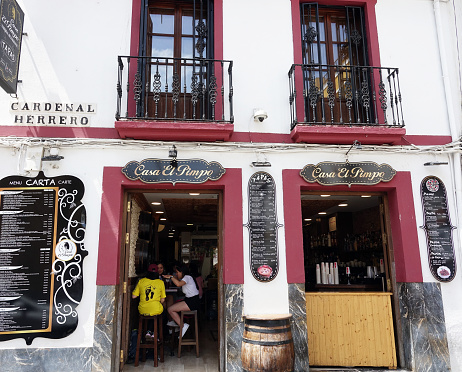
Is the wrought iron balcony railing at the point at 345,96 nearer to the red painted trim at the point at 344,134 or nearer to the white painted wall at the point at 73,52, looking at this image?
the red painted trim at the point at 344,134

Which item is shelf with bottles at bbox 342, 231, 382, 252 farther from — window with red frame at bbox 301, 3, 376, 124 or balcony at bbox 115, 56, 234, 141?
balcony at bbox 115, 56, 234, 141

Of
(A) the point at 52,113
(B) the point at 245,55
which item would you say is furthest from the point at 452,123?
(A) the point at 52,113

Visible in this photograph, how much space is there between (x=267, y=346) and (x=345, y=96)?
389cm

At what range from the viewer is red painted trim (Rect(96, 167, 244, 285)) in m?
5.27

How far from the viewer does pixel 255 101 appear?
5.95 m

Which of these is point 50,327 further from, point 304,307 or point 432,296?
point 432,296

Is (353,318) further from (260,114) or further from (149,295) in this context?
(260,114)

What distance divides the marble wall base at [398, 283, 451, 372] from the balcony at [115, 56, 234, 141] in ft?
11.6

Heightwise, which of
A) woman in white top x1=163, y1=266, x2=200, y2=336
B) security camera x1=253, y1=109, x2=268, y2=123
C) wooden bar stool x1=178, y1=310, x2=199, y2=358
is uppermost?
security camera x1=253, y1=109, x2=268, y2=123

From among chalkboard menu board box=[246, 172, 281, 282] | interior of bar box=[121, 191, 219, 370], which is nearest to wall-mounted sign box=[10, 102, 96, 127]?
interior of bar box=[121, 191, 219, 370]

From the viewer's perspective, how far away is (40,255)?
17.1ft

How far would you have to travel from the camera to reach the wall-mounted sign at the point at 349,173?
5.75 meters

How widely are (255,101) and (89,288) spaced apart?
→ 355 cm

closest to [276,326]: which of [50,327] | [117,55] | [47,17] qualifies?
[50,327]
